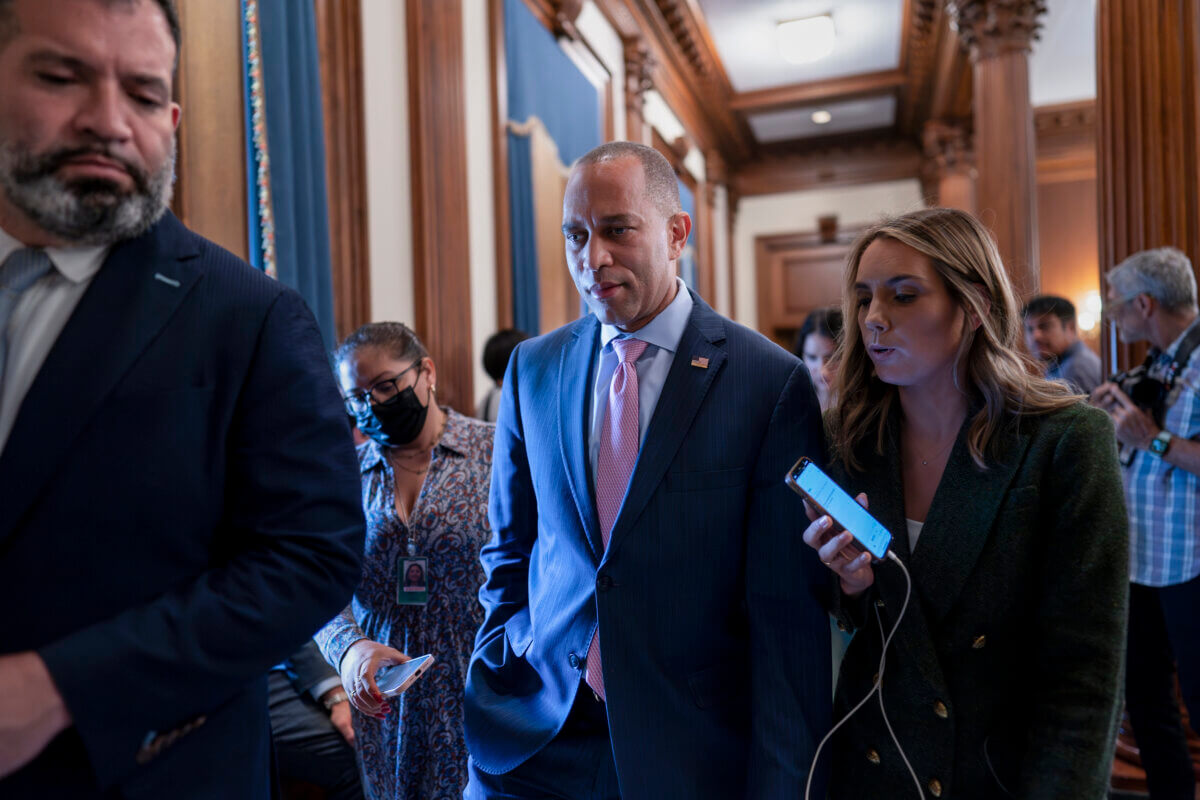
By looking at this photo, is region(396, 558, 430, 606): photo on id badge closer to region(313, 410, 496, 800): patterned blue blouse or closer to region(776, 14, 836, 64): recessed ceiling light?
region(313, 410, 496, 800): patterned blue blouse

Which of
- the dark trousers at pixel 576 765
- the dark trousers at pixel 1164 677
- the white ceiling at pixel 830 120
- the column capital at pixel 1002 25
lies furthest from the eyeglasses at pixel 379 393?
the white ceiling at pixel 830 120

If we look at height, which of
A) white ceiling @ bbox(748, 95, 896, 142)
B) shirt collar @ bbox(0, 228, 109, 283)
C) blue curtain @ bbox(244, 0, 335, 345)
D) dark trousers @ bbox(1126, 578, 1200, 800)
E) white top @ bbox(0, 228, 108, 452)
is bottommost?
dark trousers @ bbox(1126, 578, 1200, 800)

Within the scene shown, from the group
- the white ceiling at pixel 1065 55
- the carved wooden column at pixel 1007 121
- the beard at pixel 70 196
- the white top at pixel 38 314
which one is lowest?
the white top at pixel 38 314

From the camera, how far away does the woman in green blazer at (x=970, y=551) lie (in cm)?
126

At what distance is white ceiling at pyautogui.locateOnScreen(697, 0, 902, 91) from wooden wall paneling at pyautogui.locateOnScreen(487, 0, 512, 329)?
3.71 metres

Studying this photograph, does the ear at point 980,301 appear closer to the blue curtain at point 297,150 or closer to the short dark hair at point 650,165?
the short dark hair at point 650,165

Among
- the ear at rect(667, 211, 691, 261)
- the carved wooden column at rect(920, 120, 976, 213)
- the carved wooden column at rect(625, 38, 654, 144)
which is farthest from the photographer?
the carved wooden column at rect(920, 120, 976, 213)

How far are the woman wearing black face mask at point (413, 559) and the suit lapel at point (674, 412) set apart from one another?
71 centimetres

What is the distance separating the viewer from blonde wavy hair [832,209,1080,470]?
4.59 ft

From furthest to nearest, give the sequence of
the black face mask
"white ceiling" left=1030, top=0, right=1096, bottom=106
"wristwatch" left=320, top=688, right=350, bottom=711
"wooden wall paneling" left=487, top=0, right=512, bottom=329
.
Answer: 1. "white ceiling" left=1030, top=0, right=1096, bottom=106
2. "wooden wall paneling" left=487, top=0, right=512, bottom=329
3. "wristwatch" left=320, top=688, right=350, bottom=711
4. the black face mask

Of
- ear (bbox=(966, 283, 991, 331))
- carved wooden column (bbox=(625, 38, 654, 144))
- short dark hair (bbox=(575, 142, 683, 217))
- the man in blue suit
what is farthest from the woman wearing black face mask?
carved wooden column (bbox=(625, 38, 654, 144))

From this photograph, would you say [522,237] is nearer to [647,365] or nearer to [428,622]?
[428,622]

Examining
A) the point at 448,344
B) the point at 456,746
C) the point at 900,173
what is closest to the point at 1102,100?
the point at 448,344

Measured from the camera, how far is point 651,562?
1.42m
